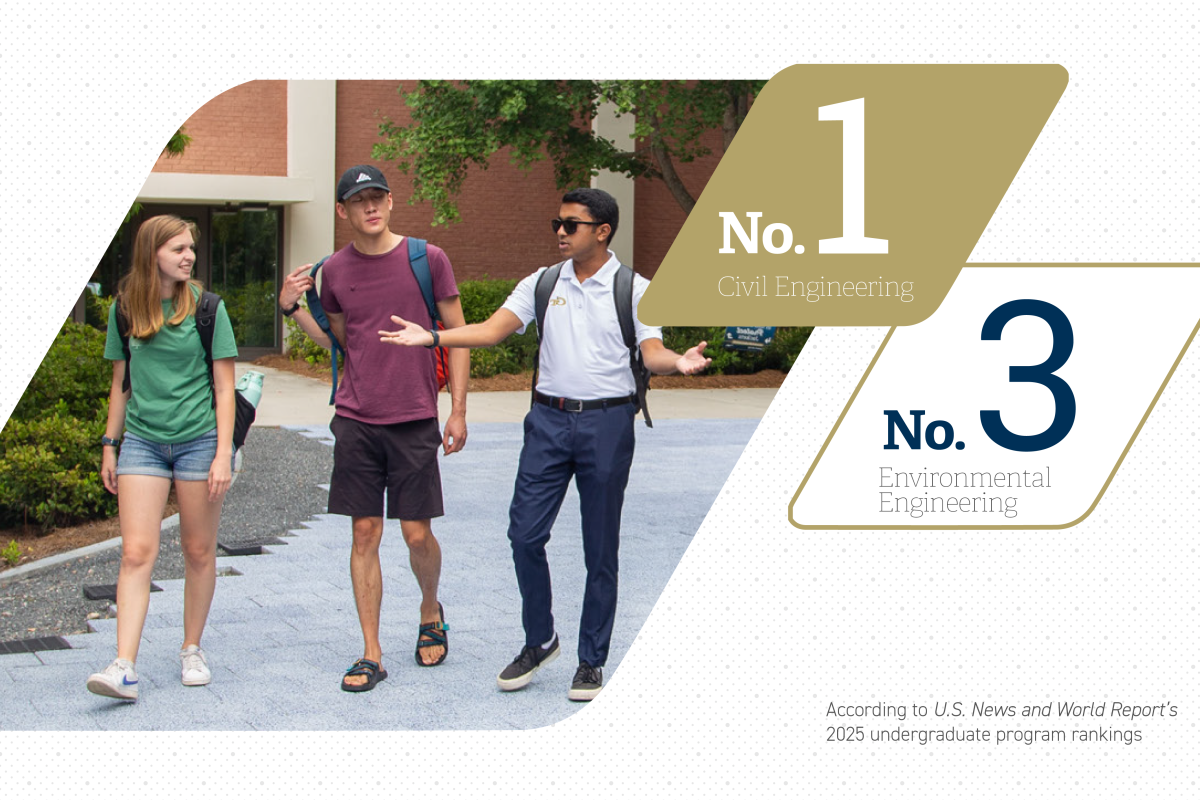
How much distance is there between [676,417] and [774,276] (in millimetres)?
10156

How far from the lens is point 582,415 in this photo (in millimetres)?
4754

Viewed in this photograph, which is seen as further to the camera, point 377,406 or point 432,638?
Result: point 432,638

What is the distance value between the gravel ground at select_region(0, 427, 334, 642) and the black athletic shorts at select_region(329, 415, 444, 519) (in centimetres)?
190

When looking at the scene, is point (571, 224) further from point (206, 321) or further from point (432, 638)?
point (432, 638)

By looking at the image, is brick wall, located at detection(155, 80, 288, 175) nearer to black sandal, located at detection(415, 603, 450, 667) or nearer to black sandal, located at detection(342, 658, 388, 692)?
black sandal, located at detection(415, 603, 450, 667)

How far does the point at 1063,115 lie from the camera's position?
3.97m

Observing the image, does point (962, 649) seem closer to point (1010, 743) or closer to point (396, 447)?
point (1010, 743)

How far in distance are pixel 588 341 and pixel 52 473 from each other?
4.56m

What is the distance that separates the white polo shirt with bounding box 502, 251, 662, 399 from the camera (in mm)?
4727

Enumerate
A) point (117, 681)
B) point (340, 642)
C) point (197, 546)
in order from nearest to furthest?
point (117, 681) < point (197, 546) < point (340, 642)

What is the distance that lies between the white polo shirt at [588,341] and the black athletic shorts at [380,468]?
0.59 metres

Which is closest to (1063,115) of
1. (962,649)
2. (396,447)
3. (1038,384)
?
(1038,384)

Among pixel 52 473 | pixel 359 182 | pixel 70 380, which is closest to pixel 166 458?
pixel 359 182

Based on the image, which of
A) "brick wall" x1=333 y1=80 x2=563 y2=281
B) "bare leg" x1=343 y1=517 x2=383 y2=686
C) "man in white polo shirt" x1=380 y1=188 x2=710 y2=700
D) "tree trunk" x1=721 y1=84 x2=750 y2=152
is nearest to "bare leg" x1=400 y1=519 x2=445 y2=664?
"bare leg" x1=343 y1=517 x2=383 y2=686
